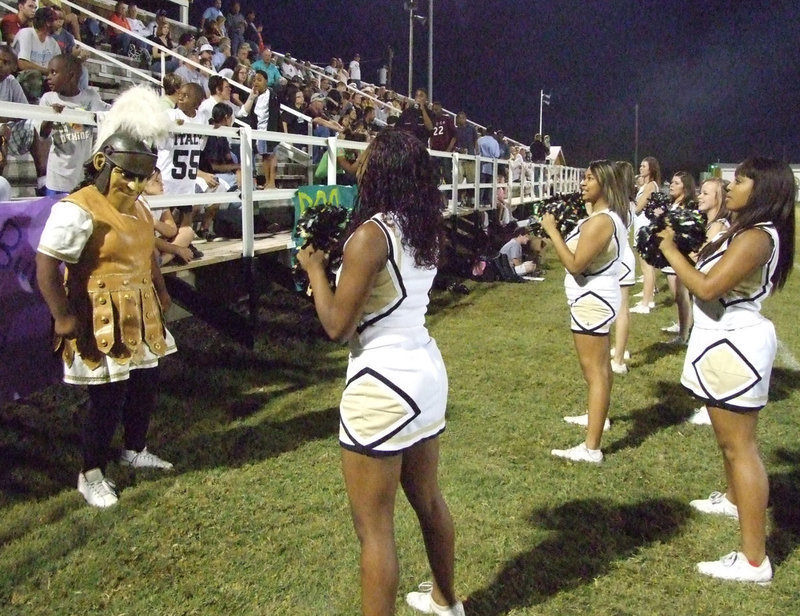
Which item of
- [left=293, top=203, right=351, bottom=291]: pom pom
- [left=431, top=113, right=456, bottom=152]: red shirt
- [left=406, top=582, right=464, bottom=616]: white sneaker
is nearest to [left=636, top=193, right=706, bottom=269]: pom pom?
[left=293, top=203, right=351, bottom=291]: pom pom

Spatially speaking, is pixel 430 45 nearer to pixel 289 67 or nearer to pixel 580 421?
pixel 289 67

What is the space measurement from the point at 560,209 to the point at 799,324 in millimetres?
5930

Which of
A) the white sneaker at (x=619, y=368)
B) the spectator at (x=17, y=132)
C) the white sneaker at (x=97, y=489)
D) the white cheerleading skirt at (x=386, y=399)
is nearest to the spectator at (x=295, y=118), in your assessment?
the spectator at (x=17, y=132)

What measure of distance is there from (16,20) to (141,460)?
7.64 metres

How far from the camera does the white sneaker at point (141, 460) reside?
4078mm

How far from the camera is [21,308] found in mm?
3988

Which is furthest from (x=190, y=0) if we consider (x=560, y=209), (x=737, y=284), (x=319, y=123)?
(x=737, y=284)

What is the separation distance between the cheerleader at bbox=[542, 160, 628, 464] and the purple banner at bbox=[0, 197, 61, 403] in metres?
2.93

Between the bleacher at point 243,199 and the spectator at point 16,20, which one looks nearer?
the bleacher at point 243,199

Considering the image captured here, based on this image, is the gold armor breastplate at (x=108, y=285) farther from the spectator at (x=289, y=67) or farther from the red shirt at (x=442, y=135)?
the spectator at (x=289, y=67)

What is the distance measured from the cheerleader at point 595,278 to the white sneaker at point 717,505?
0.69 meters

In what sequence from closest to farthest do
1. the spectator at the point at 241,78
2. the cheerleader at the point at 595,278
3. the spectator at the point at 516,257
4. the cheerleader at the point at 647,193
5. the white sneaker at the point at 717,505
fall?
the white sneaker at the point at 717,505
the cheerleader at the point at 595,278
the cheerleader at the point at 647,193
the spectator at the point at 516,257
the spectator at the point at 241,78

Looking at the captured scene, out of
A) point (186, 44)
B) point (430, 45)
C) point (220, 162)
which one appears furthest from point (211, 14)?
point (220, 162)

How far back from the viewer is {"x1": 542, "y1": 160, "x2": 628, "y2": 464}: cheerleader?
4191 millimetres
